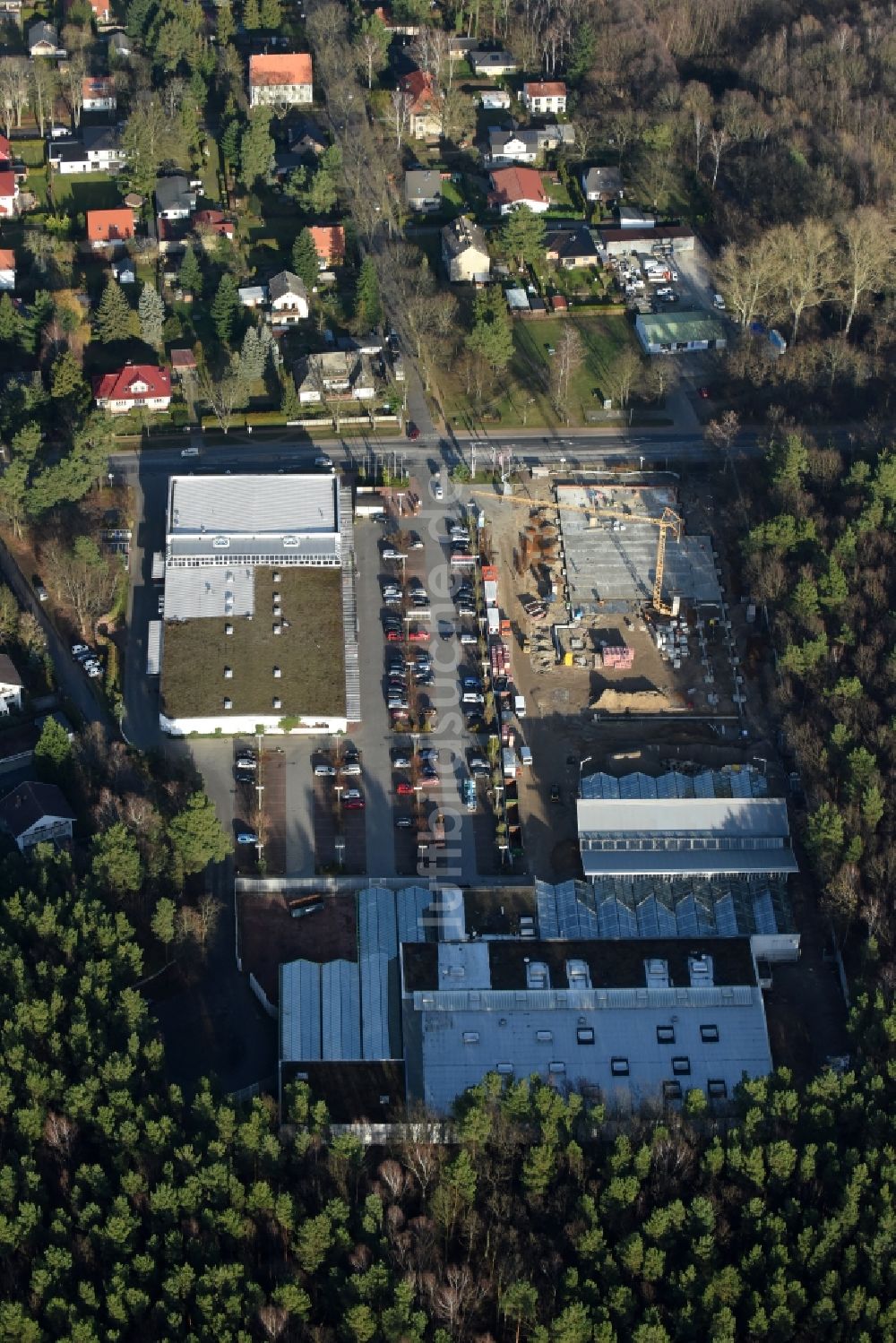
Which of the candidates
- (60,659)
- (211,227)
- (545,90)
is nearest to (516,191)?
(545,90)

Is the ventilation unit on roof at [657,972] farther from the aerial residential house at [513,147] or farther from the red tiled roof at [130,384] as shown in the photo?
the aerial residential house at [513,147]

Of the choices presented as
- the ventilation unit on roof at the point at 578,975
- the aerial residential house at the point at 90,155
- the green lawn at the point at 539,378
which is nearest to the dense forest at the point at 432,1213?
the ventilation unit on roof at the point at 578,975

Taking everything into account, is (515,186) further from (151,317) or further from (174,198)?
(151,317)

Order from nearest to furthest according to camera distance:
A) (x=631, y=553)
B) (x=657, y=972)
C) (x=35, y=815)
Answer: (x=657, y=972), (x=35, y=815), (x=631, y=553)

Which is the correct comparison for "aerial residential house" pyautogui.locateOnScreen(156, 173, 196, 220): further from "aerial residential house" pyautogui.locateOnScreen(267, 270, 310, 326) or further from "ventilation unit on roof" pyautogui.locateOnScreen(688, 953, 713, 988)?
"ventilation unit on roof" pyautogui.locateOnScreen(688, 953, 713, 988)

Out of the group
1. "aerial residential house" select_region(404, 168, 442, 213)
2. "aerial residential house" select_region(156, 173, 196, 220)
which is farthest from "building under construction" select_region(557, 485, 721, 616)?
"aerial residential house" select_region(156, 173, 196, 220)

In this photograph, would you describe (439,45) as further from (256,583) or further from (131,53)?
(256,583)

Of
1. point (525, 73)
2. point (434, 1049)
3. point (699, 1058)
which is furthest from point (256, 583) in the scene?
point (525, 73)
